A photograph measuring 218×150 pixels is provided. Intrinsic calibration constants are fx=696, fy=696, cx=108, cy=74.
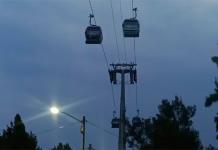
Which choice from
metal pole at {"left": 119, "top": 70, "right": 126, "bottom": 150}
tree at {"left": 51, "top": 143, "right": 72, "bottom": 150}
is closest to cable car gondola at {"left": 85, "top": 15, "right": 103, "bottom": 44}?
metal pole at {"left": 119, "top": 70, "right": 126, "bottom": 150}

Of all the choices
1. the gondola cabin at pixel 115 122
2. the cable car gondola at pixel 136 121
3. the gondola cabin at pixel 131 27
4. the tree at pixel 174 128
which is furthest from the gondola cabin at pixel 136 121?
the gondola cabin at pixel 131 27

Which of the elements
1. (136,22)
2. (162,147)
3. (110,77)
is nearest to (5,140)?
(162,147)

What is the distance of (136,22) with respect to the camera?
3703 centimetres

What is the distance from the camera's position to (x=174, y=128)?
52.3 meters

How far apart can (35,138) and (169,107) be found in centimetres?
1190

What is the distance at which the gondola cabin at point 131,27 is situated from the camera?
120 ft

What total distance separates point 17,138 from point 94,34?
71.5 feet

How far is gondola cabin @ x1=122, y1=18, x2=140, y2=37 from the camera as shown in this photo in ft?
120

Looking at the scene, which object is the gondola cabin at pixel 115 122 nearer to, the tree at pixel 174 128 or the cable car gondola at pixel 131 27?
the tree at pixel 174 128

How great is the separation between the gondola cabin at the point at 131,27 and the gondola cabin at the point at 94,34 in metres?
2.25

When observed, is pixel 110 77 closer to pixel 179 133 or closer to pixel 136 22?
pixel 179 133

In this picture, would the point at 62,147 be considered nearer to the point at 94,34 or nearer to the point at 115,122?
the point at 115,122

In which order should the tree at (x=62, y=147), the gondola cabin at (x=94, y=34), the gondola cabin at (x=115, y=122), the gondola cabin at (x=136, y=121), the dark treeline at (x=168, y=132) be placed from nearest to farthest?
the gondola cabin at (x=94, y=34) < the dark treeline at (x=168, y=132) < the gondola cabin at (x=115, y=122) < the gondola cabin at (x=136, y=121) < the tree at (x=62, y=147)

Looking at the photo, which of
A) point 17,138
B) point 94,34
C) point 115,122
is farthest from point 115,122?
point 94,34
